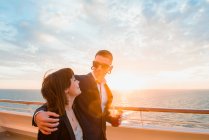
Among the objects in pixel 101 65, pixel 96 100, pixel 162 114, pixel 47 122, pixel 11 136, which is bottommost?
pixel 162 114

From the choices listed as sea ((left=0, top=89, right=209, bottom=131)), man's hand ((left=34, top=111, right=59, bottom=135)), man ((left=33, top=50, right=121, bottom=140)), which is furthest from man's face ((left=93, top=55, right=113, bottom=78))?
man's hand ((left=34, top=111, right=59, bottom=135))

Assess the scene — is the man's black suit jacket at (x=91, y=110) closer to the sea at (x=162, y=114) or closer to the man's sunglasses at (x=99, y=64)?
the man's sunglasses at (x=99, y=64)

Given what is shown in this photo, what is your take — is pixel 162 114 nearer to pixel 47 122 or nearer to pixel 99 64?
pixel 99 64

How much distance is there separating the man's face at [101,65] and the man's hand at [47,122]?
0.83 m

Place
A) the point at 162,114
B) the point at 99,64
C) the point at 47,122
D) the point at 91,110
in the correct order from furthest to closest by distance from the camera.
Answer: the point at 162,114
the point at 99,64
the point at 91,110
the point at 47,122

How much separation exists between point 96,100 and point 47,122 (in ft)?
2.27

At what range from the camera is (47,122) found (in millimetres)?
1289

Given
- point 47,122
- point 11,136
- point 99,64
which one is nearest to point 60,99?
point 47,122

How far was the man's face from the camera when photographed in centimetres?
211

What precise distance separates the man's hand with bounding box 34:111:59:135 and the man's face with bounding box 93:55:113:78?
833 mm

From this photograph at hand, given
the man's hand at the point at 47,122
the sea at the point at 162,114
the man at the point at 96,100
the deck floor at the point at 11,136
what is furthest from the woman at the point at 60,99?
the deck floor at the point at 11,136

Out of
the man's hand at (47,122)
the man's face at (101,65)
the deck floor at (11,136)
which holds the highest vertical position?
the man's face at (101,65)

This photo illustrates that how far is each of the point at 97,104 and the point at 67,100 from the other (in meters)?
0.44

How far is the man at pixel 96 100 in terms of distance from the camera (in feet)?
6.08
